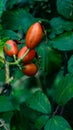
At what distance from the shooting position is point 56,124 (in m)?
0.87

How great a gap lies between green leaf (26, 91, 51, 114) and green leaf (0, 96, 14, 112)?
0.05m

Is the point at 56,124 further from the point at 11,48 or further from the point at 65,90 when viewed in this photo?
the point at 11,48

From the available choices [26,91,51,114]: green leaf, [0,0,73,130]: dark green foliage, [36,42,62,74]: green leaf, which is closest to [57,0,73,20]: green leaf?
[0,0,73,130]: dark green foliage

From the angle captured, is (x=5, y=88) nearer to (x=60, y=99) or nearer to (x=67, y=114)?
(x=60, y=99)

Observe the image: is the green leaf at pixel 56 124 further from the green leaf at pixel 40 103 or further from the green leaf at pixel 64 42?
the green leaf at pixel 64 42

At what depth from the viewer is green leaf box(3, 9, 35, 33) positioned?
3.43 ft

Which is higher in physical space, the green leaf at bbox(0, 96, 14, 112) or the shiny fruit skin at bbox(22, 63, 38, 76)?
the shiny fruit skin at bbox(22, 63, 38, 76)

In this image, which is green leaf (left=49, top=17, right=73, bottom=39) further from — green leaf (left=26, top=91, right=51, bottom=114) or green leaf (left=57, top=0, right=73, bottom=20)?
green leaf (left=26, top=91, right=51, bottom=114)

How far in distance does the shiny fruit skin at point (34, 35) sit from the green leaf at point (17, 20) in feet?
0.43

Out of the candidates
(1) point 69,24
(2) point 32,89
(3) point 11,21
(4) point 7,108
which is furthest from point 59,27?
(2) point 32,89

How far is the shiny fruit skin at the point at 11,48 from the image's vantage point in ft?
2.98

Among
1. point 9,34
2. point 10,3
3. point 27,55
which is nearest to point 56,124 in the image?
point 27,55

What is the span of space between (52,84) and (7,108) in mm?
390

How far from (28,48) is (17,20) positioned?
19cm
